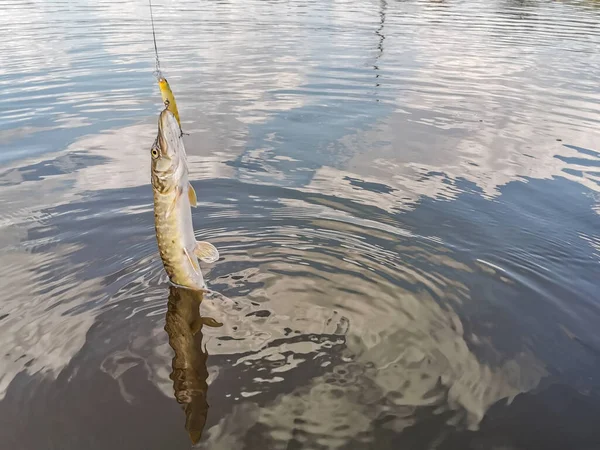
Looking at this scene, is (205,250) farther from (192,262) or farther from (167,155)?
(167,155)

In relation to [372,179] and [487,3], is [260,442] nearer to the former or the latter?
[372,179]

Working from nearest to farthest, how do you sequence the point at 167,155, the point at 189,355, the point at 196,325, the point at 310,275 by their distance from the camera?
the point at 167,155
the point at 189,355
the point at 196,325
the point at 310,275

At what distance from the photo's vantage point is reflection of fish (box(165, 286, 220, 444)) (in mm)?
3514

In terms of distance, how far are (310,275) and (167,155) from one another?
196cm

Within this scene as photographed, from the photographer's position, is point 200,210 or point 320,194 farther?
point 320,194

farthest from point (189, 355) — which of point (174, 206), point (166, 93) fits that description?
point (166, 93)

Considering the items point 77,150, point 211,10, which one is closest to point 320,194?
point 77,150

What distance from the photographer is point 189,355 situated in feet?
13.2

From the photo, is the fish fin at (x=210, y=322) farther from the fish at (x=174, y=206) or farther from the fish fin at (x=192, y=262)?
the fish fin at (x=192, y=262)

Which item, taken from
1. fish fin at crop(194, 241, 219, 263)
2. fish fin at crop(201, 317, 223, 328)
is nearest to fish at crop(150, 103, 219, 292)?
fish fin at crop(194, 241, 219, 263)

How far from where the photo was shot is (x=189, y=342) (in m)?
4.16

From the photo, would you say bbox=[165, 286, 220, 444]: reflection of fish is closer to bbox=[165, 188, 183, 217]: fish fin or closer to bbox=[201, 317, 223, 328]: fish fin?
bbox=[201, 317, 223, 328]: fish fin

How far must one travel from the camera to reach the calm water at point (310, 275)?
3.51 m

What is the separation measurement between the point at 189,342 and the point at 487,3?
36240mm
